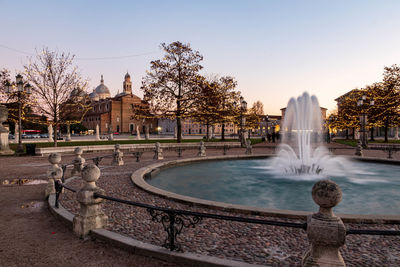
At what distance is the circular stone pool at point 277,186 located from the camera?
8920 mm

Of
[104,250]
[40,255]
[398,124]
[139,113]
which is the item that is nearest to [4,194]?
[40,255]

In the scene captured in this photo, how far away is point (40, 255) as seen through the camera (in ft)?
15.1

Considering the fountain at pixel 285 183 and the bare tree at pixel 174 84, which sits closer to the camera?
the fountain at pixel 285 183

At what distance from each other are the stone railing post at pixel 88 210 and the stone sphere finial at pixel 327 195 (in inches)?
172

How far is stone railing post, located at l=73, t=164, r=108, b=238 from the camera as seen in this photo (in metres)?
5.38

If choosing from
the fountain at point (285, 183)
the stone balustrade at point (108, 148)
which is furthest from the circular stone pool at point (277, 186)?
the stone balustrade at point (108, 148)

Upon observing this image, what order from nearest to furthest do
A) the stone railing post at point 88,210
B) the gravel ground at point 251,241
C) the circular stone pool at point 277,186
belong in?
the gravel ground at point 251,241
the stone railing post at point 88,210
the circular stone pool at point 277,186

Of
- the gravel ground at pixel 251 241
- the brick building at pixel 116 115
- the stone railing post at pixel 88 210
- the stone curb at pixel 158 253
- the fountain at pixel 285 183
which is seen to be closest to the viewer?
the stone curb at pixel 158 253

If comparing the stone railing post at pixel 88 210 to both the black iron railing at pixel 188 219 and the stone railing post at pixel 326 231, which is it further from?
the stone railing post at pixel 326 231

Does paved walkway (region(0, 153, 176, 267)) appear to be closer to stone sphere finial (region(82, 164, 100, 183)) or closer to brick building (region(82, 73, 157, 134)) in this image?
stone sphere finial (region(82, 164, 100, 183))

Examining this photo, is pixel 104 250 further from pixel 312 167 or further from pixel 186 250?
pixel 312 167

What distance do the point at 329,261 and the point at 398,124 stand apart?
46.4m

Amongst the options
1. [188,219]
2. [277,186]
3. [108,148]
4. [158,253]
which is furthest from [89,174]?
[108,148]

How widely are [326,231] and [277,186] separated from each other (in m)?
8.55
